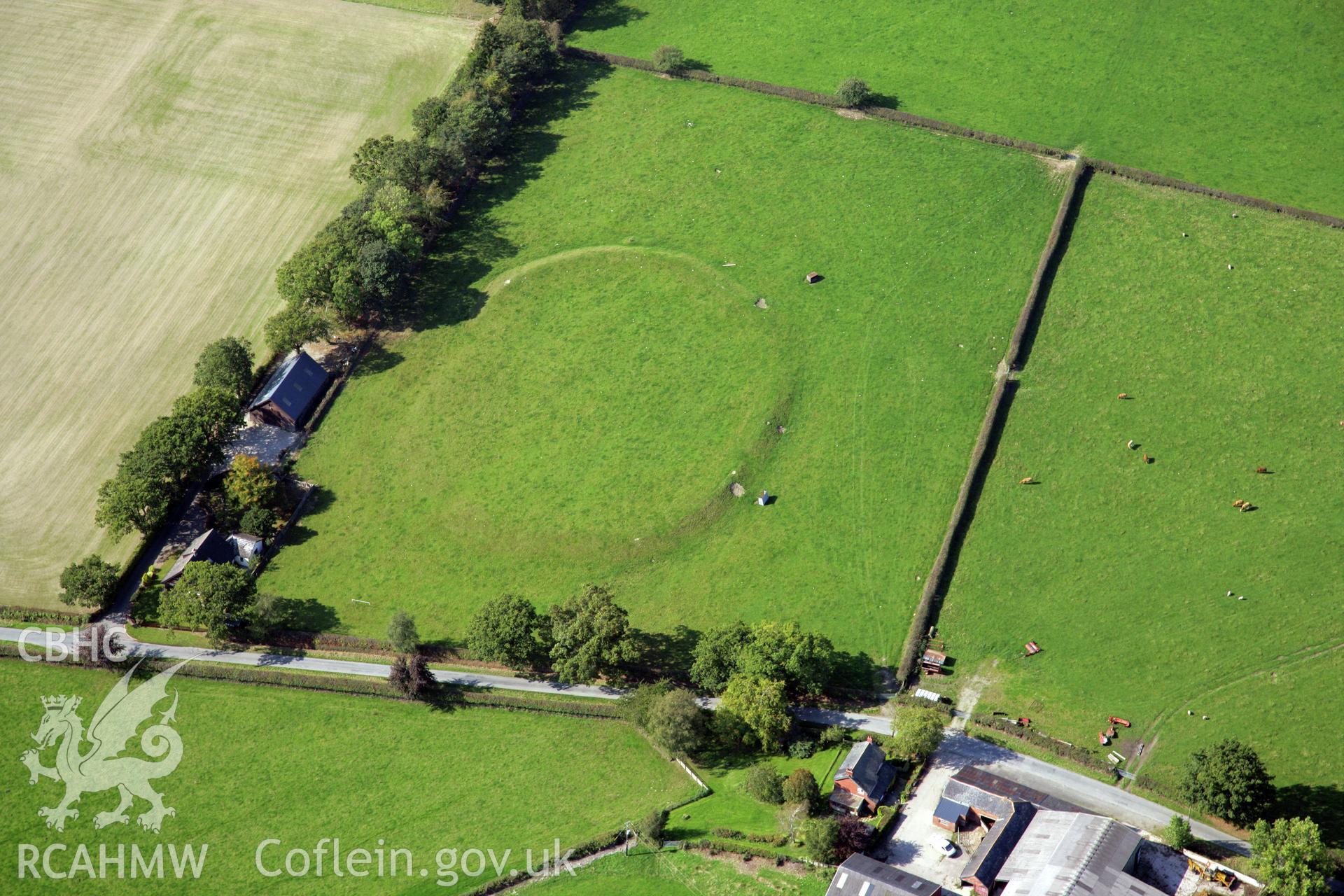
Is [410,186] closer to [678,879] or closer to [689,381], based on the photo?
[689,381]

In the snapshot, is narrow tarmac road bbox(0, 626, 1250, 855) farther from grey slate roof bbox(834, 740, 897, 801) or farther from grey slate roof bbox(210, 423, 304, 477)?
grey slate roof bbox(210, 423, 304, 477)

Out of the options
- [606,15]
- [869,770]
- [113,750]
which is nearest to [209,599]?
[113,750]

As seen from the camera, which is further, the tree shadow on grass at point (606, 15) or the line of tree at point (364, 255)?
the tree shadow on grass at point (606, 15)

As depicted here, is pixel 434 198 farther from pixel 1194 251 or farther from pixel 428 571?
pixel 1194 251

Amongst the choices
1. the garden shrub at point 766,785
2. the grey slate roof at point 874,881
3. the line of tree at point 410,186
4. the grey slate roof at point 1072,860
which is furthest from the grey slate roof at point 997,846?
the line of tree at point 410,186

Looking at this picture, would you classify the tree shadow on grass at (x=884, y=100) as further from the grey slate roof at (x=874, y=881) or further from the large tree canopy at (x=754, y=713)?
the grey slate roof at (x=874, y=881)

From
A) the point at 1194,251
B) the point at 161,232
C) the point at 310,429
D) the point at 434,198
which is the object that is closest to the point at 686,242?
the point at 434,198
